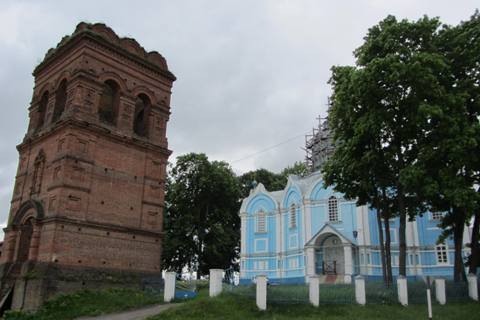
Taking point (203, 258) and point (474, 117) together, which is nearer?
point (474, 117)

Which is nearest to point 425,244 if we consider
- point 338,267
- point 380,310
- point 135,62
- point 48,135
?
point 338,267

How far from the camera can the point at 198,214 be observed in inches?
1572

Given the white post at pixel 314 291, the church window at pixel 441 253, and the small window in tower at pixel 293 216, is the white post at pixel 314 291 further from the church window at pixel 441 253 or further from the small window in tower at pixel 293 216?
the church window at pixel 441 253

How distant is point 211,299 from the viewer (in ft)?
50.4

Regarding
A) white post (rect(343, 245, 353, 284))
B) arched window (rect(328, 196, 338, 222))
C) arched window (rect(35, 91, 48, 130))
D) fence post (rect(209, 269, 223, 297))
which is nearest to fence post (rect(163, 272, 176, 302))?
fence post (rect(209, 269, 223, 297))

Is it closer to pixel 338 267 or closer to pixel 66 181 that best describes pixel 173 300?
pixel 66 181

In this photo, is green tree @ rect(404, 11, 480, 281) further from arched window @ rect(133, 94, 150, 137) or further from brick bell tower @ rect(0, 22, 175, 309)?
arched window @ rect(133, 94, 150, 137)

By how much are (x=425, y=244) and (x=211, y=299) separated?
21267mm

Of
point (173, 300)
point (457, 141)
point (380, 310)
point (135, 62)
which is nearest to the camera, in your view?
point (380, 310)

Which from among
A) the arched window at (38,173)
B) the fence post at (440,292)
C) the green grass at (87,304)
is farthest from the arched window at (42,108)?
the fence post at (440,292)

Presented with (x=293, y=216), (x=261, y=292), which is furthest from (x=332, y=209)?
(x=261, y=292)

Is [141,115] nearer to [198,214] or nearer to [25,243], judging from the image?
[25,243]

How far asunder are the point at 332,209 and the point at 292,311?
1829 cm

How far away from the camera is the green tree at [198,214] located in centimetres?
3866
